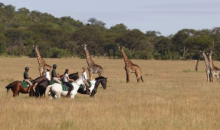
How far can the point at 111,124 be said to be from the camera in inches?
415

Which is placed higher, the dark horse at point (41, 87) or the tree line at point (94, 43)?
the tree line at point (94, 43)

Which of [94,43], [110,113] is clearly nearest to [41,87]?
[110,113]

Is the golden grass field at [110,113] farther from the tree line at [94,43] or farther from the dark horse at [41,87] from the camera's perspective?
the tree line at [94,43]

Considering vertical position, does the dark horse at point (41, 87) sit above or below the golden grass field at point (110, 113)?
above

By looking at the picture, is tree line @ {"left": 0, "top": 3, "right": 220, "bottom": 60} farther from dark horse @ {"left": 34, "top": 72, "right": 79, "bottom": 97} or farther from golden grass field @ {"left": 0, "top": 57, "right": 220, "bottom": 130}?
golden grass field @ {"left": 0, "top": 57, "right": 220, "bottom": 130}

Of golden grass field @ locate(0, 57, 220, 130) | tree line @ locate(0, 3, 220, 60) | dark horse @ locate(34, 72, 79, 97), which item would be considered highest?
tree line @ locate(0, 3, 220, 60)

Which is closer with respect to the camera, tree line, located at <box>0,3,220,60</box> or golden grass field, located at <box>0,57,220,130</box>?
golden grass field, located at <box>0,57,220,130</box>

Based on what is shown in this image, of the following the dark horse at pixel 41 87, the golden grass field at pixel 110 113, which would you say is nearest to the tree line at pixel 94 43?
the dark horse at pixel 41 87

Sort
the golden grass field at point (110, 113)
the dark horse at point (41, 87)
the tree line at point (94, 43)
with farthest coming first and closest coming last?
the tree line at point (94, 43) < the dark horse at point (41, 87) < the golden grass field at point (110, 113)

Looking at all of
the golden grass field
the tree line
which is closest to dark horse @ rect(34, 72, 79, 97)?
the golden grass field

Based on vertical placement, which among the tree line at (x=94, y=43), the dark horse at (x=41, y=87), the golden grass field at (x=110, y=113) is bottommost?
the golden grass field at (x=110, y=113)

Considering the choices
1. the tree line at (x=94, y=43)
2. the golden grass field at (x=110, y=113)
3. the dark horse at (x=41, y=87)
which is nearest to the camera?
the golden grass field at (x=110, y=113)

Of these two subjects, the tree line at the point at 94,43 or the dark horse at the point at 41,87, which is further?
the tree line at the point at 94,43

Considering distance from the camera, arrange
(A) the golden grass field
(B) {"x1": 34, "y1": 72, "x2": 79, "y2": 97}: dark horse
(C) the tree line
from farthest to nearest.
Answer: (C) the tree line < (B) {"x1": 34, "y1": 72, "x2": 79, "y2": 97}: dark horse < (A) the golden grass field
